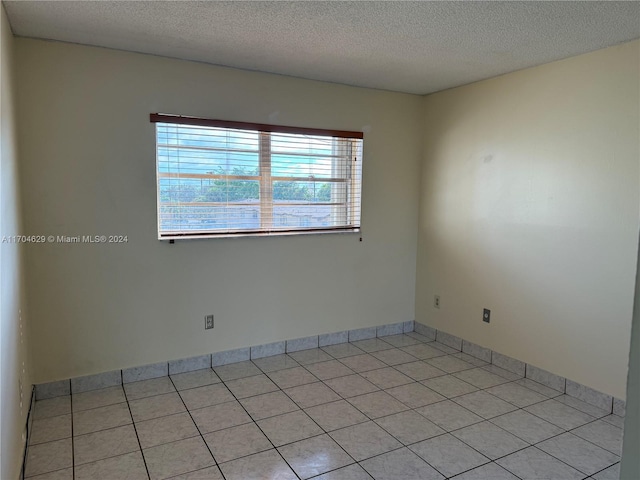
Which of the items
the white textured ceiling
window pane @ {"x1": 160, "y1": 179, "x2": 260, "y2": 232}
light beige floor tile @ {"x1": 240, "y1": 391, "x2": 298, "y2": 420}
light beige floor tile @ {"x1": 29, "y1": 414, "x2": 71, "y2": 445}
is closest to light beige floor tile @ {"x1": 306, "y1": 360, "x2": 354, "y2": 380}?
light beige floor tile @ {"x1": 240, "y1": 391, "x2": 298, "y2": 420}

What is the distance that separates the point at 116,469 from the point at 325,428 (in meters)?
1.14

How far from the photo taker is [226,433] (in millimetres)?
2527

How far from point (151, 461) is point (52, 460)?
20.1 inches

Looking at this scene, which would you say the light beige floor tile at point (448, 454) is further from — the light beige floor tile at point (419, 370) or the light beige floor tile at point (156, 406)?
the light beige floor tile at point (156, 406)

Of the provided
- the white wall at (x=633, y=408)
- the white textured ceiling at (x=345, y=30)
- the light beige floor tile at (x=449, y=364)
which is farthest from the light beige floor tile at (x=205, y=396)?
the white wall at (x=633, y=408)

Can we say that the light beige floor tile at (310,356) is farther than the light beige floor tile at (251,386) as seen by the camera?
Yes

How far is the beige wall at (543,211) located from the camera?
108 inches

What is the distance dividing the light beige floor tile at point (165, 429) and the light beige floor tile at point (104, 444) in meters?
0.05

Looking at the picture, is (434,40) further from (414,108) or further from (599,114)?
(414,108)

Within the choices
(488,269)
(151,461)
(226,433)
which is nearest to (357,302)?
(488,269)

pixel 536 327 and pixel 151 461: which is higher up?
pixel 536 327

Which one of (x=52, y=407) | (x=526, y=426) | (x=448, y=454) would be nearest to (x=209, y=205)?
(x=52, y=407)

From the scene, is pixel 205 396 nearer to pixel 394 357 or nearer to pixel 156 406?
pixel 156 406

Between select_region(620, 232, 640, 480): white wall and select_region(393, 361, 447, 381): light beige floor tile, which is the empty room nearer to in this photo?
select_region(393, 361, 447, 381): light beige floor tile
